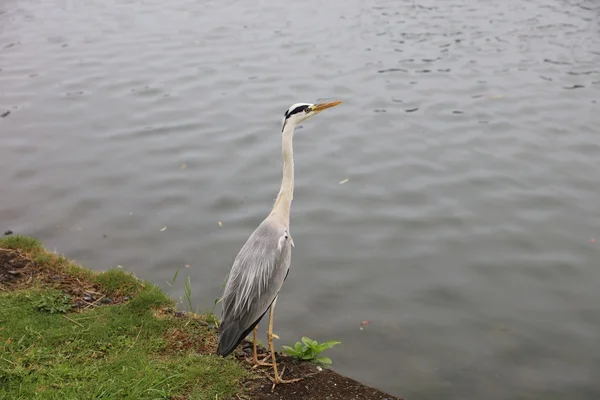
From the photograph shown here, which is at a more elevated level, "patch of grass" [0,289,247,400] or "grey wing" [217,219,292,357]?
"grey wing" [217,219,292,357]

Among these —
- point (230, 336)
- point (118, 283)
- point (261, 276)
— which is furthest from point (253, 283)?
point (118, 283)

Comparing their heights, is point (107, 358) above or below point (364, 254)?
above

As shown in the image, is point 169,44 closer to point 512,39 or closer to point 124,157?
point 124,157

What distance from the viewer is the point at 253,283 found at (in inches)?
199

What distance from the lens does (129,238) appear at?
27.4ft

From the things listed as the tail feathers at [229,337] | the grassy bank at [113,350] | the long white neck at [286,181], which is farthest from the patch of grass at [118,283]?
the long white neck at [286,181]

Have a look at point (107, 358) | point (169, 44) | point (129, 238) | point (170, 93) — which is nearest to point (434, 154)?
point (129, 238)

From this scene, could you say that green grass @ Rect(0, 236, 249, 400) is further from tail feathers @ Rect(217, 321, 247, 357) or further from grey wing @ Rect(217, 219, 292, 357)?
grey wing @ Rect(217, 219, 292, 357)

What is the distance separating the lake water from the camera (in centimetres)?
677

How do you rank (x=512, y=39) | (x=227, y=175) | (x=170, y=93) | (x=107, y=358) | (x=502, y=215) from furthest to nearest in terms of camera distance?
(x=512, y=39) < (x=170, y=93) < (x=227, y=175) < (x=502, y=215) < (x=107, y=358)

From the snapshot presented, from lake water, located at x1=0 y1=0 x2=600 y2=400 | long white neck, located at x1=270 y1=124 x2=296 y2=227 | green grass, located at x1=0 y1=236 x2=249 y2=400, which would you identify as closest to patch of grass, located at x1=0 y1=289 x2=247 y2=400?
green grass, located at x1=0 y1=236 x2=249 y2=400

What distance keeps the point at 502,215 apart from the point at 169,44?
34.1 feet

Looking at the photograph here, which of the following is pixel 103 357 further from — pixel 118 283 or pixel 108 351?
pixel 118 283

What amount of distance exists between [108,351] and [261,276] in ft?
4.55
